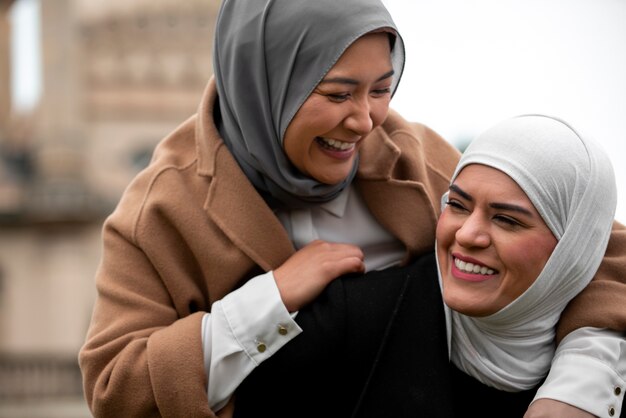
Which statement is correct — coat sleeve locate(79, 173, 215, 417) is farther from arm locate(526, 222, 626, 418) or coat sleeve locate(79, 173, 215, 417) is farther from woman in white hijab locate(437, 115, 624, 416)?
arm locate(526, 222, 626, 418)

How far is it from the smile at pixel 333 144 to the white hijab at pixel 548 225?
0.36 metres

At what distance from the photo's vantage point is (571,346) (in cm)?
322

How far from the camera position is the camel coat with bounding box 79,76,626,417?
333 centimetres

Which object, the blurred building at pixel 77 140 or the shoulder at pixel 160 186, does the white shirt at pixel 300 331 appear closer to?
the shoulder at pixel 160 186

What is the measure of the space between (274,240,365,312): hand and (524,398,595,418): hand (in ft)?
2.18

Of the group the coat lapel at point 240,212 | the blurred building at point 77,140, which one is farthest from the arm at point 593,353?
the blurred building at point 77,140

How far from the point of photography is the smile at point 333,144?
3424mm

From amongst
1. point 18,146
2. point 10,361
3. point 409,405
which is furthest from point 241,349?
point 18,146

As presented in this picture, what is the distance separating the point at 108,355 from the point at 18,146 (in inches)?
981

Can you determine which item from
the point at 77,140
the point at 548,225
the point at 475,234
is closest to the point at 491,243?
the point at 475,234

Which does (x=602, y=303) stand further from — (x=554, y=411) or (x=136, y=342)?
(x=136, y=342)

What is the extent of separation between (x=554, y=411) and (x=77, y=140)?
23903 millimetres

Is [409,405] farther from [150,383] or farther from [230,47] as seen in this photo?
[230,47]

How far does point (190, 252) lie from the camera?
11.7 feet
